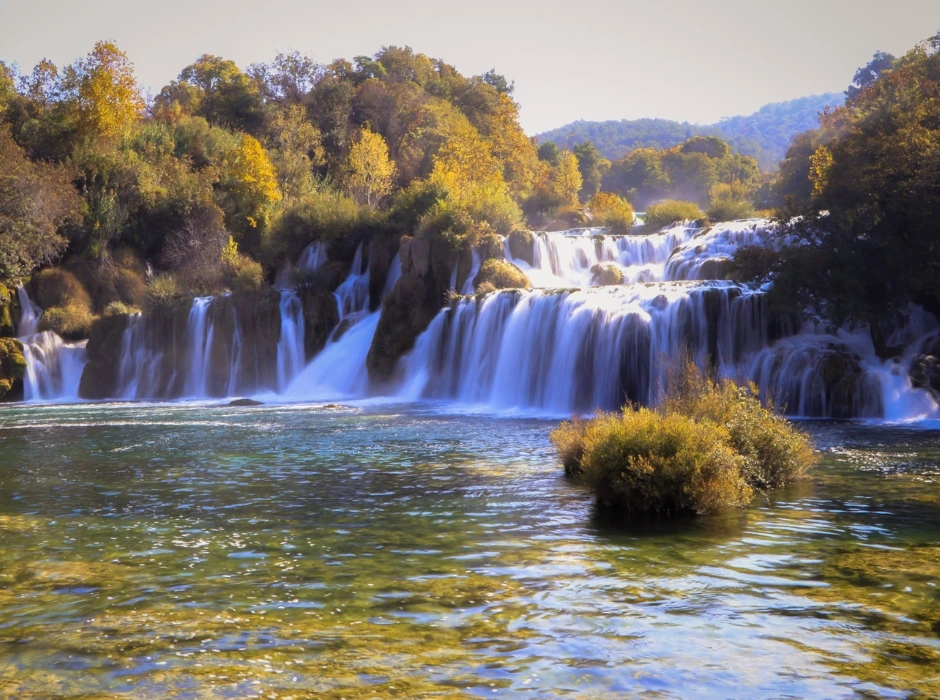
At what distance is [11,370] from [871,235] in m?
32.0

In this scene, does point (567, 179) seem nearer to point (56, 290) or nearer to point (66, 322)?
point (56, 290)

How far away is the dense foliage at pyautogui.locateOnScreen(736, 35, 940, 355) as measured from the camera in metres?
25.2

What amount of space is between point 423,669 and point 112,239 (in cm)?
4468

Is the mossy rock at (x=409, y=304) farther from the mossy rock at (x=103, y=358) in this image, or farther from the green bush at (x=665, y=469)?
the green bush at (x=665, y=469)

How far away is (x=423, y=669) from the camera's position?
6805 mm

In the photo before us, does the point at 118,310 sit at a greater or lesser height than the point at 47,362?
greater

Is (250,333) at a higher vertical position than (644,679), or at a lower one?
higher

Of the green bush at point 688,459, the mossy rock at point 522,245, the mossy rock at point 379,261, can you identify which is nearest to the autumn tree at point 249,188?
the mossy rock at point 379,261

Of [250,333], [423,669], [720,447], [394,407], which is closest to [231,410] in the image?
[394,407]

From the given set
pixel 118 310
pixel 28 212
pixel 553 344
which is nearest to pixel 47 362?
pixel 118 310

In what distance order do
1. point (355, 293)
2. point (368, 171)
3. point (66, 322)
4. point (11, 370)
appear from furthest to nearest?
1. point (368, 171)
2. point (355, 293)
3. point (66, 322)
4. point (11, 370)

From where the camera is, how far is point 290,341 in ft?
132

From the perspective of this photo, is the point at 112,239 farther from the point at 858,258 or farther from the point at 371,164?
the point at 858,258

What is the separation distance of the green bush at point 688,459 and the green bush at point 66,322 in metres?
32.8
